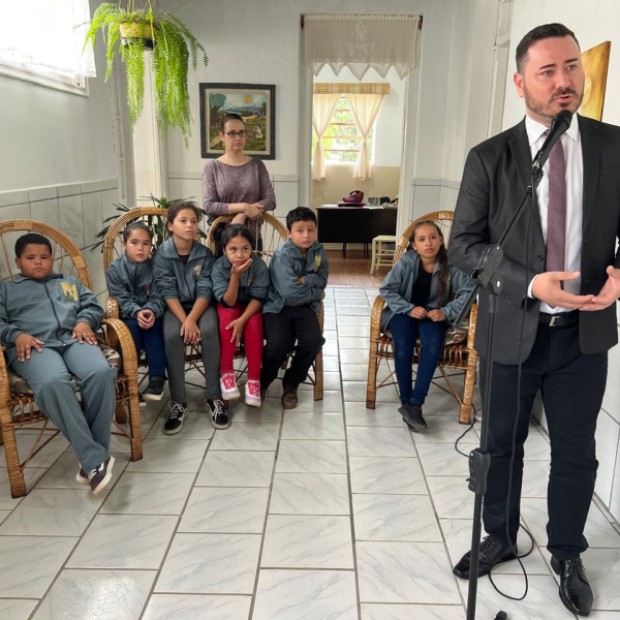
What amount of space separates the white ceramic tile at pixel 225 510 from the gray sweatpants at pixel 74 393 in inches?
15.2

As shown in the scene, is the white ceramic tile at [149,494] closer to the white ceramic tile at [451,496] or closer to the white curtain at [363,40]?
the white ceramic tile at [451,496]

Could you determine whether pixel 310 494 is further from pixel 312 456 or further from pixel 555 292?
pixel 555 292

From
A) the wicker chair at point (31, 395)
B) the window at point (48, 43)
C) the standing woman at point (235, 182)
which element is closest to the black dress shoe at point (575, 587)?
the wicker chair at point (31, 395)

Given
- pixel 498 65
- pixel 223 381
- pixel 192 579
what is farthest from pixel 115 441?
pixel 498 65

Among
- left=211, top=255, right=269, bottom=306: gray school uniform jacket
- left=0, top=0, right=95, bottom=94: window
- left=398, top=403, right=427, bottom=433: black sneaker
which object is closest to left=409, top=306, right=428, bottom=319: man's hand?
left=398, top=403, right=427, bottom=433: black sneaker

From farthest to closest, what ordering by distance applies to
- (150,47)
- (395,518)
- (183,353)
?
(150,47), (183,353), (395,518)

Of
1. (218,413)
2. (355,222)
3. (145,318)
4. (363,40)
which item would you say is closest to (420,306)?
(218,413)

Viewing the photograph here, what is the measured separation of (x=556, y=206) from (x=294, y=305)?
5.32 ft

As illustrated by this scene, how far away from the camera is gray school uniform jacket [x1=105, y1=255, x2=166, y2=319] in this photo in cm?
268

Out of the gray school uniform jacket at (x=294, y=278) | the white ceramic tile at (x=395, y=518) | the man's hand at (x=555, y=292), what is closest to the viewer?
the man's hand at (x=555, y=292)

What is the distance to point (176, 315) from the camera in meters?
2.72

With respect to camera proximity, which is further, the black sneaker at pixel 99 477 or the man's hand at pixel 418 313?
the man's hand at pixel 418 313

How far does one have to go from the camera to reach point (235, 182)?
351 cm

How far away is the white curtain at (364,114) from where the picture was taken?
27.3 feet
